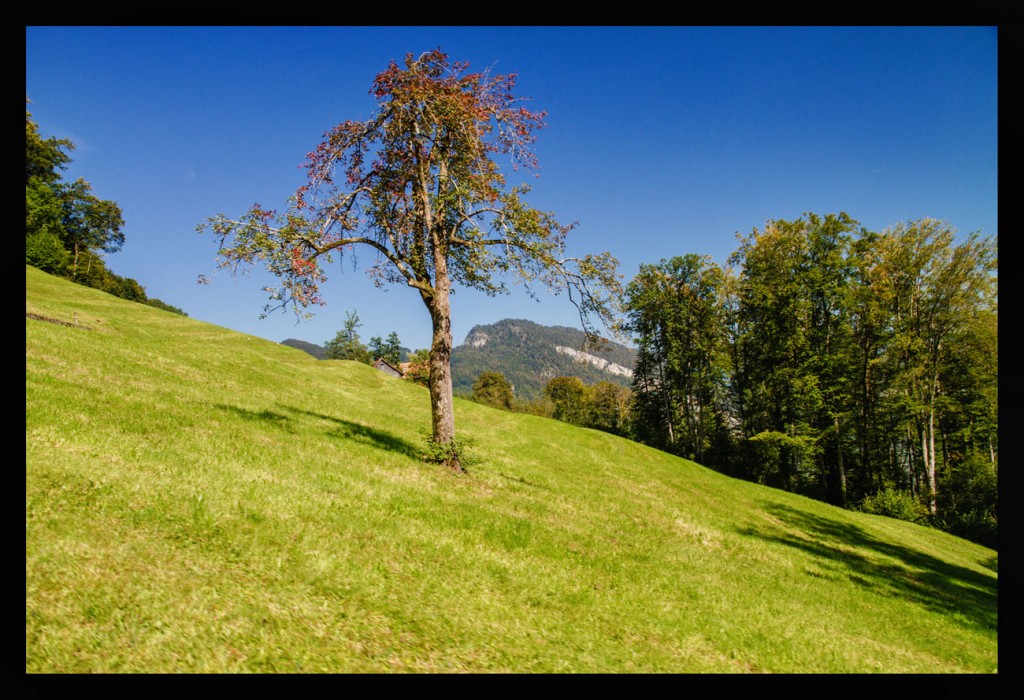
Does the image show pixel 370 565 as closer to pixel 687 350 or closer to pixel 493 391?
pixel 687 350

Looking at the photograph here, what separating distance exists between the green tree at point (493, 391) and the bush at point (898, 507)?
315 ft

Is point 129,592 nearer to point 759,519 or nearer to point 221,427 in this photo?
point 221,427

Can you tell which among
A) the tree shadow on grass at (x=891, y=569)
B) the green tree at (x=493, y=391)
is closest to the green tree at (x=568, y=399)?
the green tree at (x=493, y=391)

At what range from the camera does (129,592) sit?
5.19m

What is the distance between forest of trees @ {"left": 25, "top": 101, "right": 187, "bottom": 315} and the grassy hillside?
156 feet

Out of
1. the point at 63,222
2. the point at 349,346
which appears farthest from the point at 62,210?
the point at 349,346

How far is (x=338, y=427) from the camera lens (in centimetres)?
1891

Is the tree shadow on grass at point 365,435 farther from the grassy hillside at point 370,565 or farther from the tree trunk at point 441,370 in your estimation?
the tree trunk at point 441,370

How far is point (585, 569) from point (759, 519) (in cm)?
1937

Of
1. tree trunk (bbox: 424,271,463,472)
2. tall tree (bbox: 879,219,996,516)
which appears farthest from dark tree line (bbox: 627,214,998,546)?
tree trunk (bbox: 424,271,463,472)

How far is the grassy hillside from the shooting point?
5.16 meters

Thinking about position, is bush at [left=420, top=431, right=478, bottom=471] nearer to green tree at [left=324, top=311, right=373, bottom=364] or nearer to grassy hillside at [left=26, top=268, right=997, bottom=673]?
grassy hillside at [left=26, top=268, right=997, bottom=673]

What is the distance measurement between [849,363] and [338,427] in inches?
1827

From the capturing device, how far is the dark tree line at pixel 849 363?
117ft
